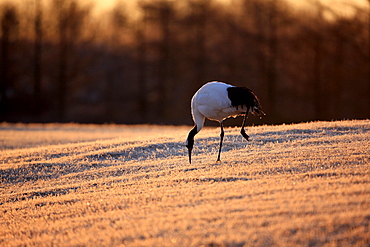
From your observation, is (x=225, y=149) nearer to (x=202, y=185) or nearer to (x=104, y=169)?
(x=104, y=169)

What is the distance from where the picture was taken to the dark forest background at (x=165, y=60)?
3541 cm

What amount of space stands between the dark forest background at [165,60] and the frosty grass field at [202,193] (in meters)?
23.3

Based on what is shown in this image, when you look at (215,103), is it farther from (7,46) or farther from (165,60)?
(7,46)

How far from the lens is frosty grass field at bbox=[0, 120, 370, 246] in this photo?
16.5 ft

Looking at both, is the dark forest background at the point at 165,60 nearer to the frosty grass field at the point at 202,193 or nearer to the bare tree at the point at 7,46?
the bare tree at the point at 7,46

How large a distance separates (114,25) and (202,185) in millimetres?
34643

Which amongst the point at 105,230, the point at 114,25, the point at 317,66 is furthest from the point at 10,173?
the point at 114,25

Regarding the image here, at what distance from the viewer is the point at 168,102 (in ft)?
131

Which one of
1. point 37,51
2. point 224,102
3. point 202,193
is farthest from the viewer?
point 37,51

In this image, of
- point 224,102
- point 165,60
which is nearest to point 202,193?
point 224,102

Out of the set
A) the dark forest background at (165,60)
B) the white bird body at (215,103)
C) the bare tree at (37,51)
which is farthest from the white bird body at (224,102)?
the bare tree at (37,51)

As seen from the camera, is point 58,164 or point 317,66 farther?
point 317,66

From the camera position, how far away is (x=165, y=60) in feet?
131

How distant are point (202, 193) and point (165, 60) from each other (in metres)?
33.9
